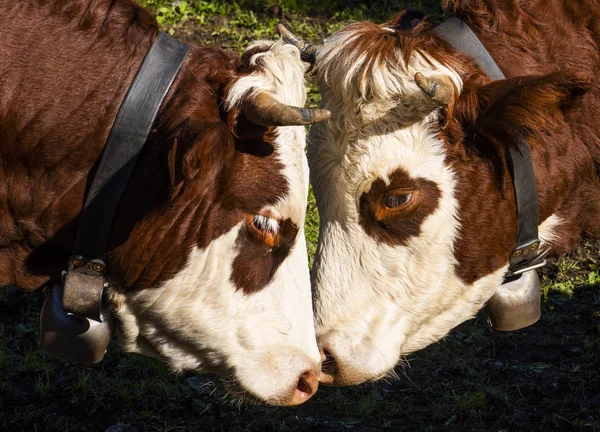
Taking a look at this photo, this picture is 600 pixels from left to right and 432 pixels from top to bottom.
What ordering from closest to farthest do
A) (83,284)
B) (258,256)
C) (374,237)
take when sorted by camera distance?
(83,284)
(258,256)
(374,237)

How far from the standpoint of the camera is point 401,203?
414 cm

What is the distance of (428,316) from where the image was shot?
4445mm

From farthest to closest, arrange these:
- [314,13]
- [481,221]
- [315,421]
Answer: [314,13], [315,421], [481,221]

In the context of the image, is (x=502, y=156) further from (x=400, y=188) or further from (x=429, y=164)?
(x=400, y=188)

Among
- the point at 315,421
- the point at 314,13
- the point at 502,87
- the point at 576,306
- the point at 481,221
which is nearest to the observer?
the point at 502,87

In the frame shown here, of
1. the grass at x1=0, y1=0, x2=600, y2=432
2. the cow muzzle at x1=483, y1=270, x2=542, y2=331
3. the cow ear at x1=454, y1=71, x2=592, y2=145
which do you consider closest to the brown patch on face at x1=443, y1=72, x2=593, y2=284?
the cow ear at x1=454, y1=71, x2=592, y2=145

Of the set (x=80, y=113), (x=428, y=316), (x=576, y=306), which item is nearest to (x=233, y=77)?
(x=80, y=113)

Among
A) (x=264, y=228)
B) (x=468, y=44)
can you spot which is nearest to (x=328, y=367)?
(x=264, y=228)

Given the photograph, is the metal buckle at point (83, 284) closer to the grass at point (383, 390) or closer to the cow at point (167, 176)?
the cow at point (167, 176)

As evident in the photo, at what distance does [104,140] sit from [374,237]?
1278 mm

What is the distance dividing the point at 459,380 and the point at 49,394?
230 centimetres

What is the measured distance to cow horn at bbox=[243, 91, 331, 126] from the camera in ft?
11.3

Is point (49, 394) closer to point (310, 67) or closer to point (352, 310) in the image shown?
point (352, 310)

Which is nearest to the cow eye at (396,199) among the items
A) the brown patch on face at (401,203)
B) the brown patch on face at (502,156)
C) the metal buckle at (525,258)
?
the brown patch on face at (401,203)
